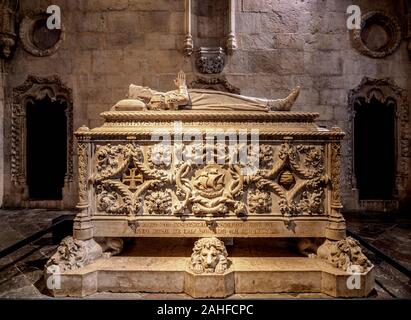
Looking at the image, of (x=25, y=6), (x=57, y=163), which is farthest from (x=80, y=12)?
(x=57, y=163)

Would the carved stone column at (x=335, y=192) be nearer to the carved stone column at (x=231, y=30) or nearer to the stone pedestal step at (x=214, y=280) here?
the stone pedestal step at (x=214, y=280)

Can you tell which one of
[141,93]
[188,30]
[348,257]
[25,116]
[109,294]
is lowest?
[109,294]

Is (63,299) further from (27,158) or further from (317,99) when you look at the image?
(317,99)

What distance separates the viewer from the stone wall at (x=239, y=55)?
504cm

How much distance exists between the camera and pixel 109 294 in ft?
7.25

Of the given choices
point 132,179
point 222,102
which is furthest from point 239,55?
point 132,179

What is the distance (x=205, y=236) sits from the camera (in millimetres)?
2498

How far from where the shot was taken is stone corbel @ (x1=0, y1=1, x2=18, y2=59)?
4.92m

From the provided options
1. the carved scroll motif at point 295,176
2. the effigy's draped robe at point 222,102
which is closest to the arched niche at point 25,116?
the effigy's draped robe at point 222,102

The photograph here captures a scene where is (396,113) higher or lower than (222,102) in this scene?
higher

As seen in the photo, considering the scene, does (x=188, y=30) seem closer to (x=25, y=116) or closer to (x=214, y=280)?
(x=25, y=116)

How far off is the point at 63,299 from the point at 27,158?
13.6 feet

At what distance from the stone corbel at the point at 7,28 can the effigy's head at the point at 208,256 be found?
205 inches

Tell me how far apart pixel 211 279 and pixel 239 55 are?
4.10 meters
